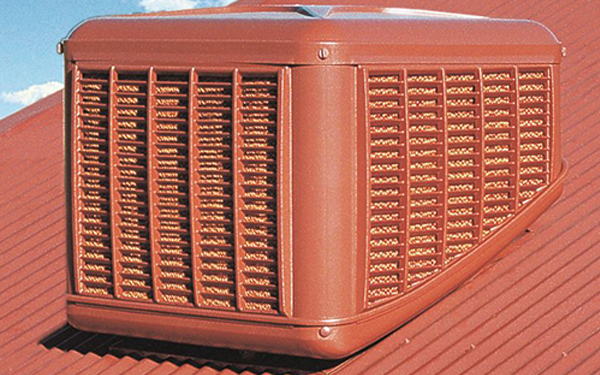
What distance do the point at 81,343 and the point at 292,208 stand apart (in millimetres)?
1503

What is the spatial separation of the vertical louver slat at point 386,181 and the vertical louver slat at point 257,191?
0.37m

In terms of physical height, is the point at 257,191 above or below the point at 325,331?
above

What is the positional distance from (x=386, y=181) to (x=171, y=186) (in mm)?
836

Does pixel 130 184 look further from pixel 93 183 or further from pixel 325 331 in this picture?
pixel 325 331

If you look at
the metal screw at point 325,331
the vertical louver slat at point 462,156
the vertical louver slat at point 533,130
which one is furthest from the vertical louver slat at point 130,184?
the vertical louver slat at point 533,130

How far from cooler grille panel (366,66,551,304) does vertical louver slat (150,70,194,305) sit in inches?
28.2

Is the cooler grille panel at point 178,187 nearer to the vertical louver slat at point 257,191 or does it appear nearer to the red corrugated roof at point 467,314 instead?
the vertical louver slat at point 257,191

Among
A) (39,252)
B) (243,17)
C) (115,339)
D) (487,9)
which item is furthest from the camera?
(487,9)

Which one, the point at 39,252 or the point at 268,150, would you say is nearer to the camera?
the point at 268,150

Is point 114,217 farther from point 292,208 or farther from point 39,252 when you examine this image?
point 39,252

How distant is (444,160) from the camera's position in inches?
153

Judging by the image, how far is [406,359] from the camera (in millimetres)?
3945

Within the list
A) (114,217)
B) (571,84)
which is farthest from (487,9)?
(114,217)

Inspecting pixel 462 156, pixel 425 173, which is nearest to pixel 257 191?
pixel 425 173
